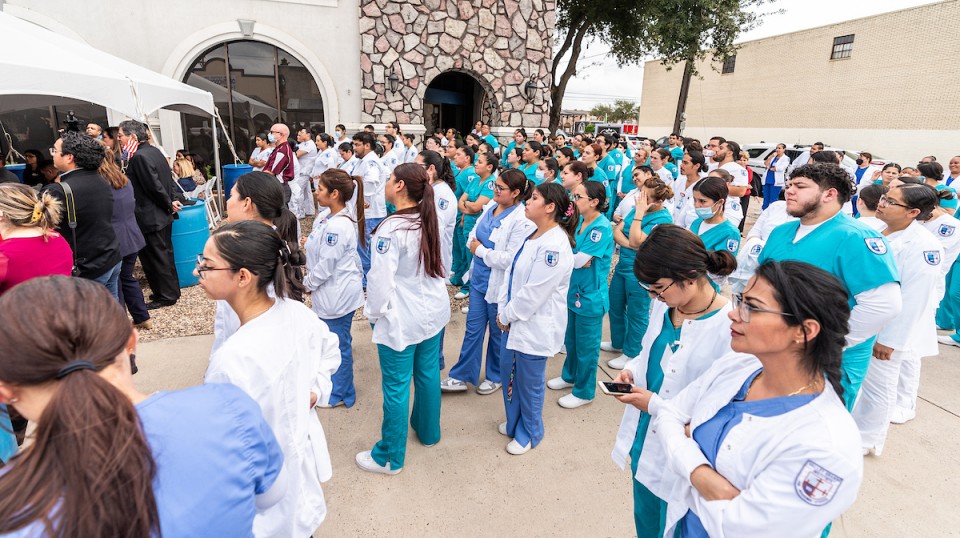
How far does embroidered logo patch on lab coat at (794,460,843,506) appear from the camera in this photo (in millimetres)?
1234

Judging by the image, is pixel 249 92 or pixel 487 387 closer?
pixel 487 387

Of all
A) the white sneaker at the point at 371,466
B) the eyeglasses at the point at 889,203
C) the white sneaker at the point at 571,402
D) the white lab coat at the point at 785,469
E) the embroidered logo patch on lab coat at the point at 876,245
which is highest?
the eyeglasses at the point at 889,203

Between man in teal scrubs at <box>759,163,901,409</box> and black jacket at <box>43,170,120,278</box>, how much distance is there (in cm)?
492

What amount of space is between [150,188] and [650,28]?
1473 cm

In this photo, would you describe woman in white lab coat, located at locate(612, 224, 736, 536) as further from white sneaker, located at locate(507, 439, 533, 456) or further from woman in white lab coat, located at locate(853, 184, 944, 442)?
woman in white lab coat, located at locate(853, 184, 944, 442)

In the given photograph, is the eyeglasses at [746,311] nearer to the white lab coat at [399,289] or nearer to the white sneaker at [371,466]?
the white lab coat at [399,289]

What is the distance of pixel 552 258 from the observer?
3.10 m

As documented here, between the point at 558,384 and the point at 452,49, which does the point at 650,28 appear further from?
the point at 558,384

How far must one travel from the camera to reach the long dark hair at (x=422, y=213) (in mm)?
2988

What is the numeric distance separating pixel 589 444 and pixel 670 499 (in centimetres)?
178

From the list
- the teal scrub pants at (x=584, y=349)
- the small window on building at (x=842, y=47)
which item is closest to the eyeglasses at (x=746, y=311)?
the teal scrub pants at (x=584, y=349)

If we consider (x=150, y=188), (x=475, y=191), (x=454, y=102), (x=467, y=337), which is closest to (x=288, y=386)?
(x=467, y=337)

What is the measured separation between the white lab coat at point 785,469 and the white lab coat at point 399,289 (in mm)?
1760

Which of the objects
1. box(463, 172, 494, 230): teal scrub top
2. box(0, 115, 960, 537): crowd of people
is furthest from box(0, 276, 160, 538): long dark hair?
box(463, 172, 494, 230): teal scrub top
